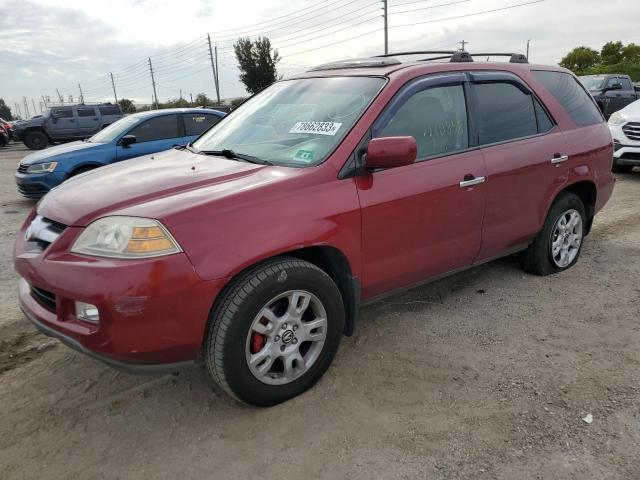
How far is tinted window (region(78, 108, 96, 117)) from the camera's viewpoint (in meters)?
20.1

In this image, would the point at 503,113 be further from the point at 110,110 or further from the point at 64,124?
the point at 110,110

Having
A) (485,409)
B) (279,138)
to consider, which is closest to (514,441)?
(485,409)

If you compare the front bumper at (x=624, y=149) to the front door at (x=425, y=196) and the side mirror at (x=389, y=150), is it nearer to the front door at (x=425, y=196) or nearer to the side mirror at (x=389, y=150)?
the front door at (x=425, y=196)

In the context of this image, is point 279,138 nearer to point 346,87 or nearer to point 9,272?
point 346,87

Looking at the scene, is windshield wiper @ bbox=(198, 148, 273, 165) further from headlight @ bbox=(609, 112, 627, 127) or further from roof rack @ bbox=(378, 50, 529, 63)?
headlight @ bbox=(609, 112, 627, 127)

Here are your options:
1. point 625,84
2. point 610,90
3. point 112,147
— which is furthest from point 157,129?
point 625,84

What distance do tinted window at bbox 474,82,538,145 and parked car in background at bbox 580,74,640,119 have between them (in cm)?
1304

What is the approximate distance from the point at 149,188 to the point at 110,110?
20281mm

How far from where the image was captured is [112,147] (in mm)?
7906

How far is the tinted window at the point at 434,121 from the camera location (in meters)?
3.14

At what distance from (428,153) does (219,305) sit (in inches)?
65.8

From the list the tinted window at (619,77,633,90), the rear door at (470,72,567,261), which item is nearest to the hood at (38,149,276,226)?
the rear door at (470,72,567,261)

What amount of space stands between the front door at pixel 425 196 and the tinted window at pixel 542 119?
33.9 inches

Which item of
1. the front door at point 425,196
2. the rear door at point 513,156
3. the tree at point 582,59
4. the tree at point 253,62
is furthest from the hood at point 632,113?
the tree at point 582,59
